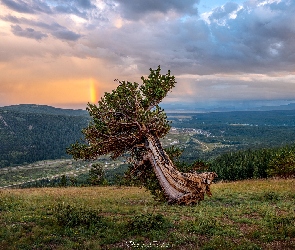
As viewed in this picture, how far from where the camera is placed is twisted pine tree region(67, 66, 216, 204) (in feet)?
76.2

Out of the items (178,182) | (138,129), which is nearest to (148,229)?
(178,182)

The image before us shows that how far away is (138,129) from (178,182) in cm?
608

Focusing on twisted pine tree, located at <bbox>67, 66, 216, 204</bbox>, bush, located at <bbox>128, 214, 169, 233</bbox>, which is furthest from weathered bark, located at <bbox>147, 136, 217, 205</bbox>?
bush, located at <bbox>128, 214, 169, 233</bbox>

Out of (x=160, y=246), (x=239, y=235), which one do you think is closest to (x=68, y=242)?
(x=160, y=246)

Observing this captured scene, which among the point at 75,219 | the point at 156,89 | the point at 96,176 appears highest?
the point at 156,89

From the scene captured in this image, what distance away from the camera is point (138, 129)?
24.7 meters

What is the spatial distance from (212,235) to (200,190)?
9.37 meters

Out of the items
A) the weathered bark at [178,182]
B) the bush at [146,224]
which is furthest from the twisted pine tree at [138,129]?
the bush at [146,224]

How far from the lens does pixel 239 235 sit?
13.2 metres

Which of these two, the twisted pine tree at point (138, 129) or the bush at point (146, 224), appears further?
the twisted pine tree at point (138, 129)

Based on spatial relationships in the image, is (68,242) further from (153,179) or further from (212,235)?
(153,179)

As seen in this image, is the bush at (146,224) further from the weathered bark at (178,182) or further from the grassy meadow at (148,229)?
the weathered bark at (178,182)

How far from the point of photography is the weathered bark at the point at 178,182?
22.1m

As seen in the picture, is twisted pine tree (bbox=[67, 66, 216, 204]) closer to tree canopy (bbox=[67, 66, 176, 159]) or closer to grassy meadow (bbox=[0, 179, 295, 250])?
tree canopy (bbox=[67, 66, 176, 159])
